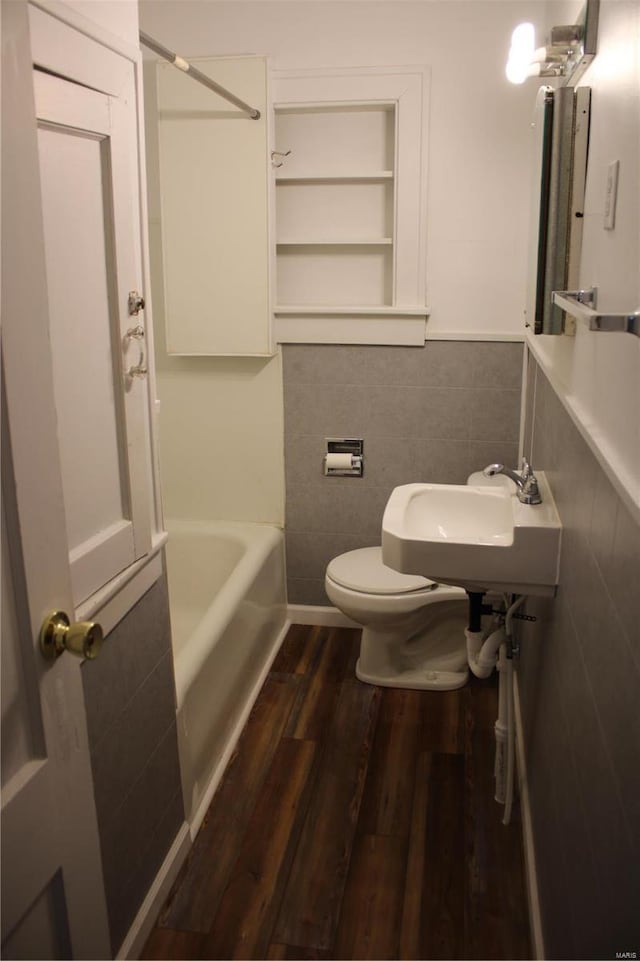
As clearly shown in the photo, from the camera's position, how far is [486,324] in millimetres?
3014

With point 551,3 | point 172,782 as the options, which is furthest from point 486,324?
point 172,782

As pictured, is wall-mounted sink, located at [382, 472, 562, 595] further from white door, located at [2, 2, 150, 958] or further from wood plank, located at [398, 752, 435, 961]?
white door, located at [2, 2, 150, 958]

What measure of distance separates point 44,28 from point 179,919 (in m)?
1.86

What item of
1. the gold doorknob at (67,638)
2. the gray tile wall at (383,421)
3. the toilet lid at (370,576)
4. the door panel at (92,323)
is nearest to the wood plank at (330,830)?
the toilet lid at (370,576)

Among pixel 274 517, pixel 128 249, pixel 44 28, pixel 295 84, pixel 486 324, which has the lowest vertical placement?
pixel 274 517

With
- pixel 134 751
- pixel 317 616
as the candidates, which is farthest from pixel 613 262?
pixel 317 616

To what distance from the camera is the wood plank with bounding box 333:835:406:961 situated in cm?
184

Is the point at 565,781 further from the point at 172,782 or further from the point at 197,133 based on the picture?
the point at 197,133

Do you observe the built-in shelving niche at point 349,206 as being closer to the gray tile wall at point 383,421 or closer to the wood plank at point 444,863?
the gray tile wall at point 383,421

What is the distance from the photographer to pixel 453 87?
9.34ft

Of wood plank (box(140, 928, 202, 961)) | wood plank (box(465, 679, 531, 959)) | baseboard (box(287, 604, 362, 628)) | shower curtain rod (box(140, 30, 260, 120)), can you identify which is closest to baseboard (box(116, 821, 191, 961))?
wood plank (box(140, 928, 202, 961))

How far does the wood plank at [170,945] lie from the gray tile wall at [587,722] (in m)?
0.78

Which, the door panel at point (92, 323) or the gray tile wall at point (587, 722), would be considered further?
the door panel at point (92, 323)

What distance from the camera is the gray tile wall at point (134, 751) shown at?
5.35ft
